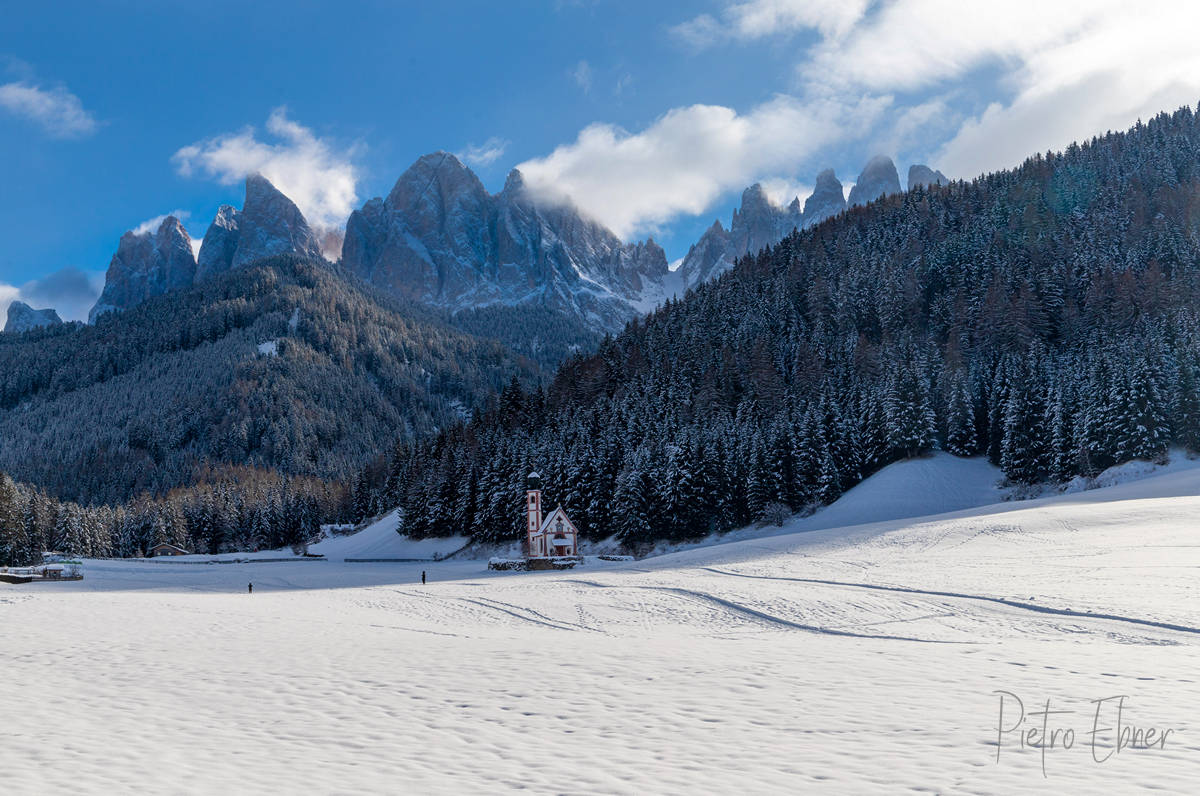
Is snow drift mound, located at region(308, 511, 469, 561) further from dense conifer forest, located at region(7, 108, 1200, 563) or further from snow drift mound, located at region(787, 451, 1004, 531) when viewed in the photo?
snow drift mound, located at region(787, 451, 1004, 531)

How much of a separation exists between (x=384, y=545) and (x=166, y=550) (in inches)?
1663

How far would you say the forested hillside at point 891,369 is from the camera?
2368 inches

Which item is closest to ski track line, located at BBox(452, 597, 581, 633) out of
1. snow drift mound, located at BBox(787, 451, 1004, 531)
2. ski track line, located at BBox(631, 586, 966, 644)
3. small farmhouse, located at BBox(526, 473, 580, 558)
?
ski track line, located at BBox(631, 586, 966, 644)

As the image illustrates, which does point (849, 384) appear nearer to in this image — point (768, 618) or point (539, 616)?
point (768, 618)

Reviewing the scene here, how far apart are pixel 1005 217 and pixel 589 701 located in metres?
113

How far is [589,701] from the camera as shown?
10586 mm

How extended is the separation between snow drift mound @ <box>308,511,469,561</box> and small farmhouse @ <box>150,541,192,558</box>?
73.7 feet

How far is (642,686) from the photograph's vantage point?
1152 cm

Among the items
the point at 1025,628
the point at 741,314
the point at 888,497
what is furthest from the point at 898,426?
the point at 1025,628

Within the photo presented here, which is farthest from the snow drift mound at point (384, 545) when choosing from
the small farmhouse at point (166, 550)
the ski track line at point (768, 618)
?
the ski track line at point (768, 618)

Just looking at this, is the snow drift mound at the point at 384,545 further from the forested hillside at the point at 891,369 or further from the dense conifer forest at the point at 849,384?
the forested hillside at the point at 891,369

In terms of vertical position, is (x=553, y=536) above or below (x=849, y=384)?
A: below

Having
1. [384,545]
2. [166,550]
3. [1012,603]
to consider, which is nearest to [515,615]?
[1012,603]

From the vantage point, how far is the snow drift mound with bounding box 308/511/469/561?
75562mm
